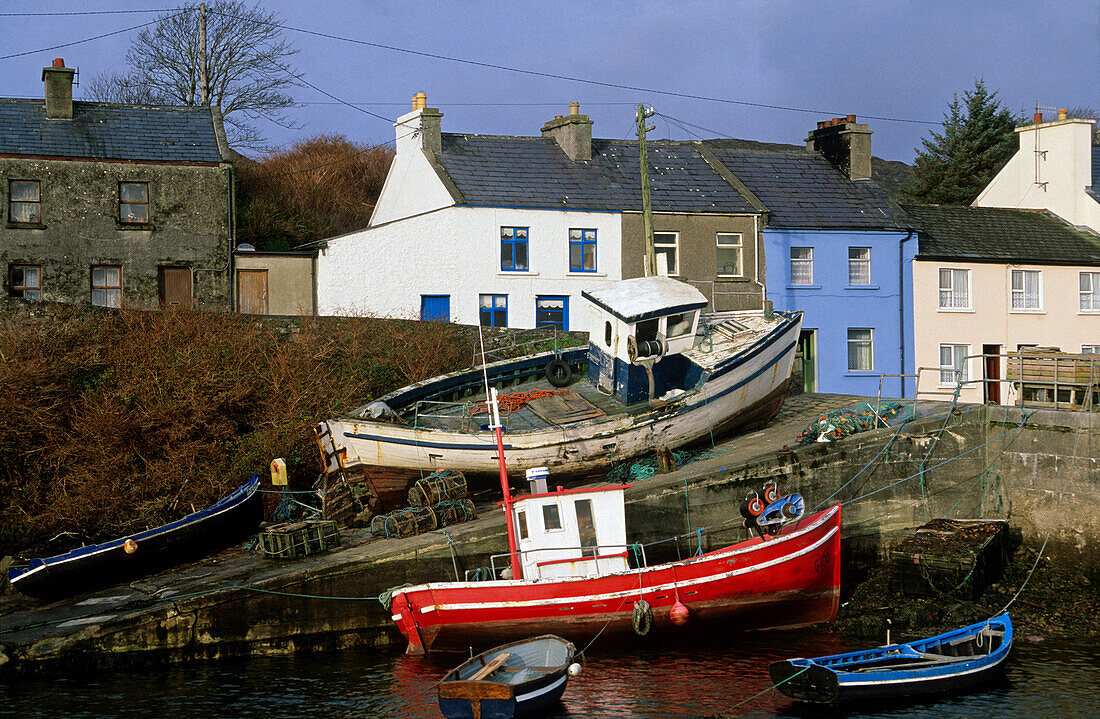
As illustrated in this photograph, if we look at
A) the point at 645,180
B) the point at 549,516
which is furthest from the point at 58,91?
the point at 549,516

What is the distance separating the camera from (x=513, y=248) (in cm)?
2783

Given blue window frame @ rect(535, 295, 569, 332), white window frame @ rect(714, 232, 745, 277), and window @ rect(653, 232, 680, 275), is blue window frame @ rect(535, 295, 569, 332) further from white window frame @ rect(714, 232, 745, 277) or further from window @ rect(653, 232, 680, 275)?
white window frame @ rect(714, 232, 745, 277)

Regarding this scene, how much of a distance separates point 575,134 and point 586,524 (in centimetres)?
1714

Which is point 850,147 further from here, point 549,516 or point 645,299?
point 549,516

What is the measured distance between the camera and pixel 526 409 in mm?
20094

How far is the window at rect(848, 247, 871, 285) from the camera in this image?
30641 millimetres

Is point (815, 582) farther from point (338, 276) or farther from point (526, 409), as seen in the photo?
point (338, 276)

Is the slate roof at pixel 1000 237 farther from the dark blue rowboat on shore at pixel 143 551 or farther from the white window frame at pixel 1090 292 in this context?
the dark blue rowboat on shore at pixel 143 551

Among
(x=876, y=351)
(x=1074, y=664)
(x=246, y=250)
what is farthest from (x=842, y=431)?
(x=246, y=250)

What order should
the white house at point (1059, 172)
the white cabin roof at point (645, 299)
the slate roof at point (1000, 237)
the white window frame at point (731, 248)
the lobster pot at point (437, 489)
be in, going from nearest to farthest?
the lobster pot at point (437, 489) → the white cabin roof at point (645, 299) → the white window frame at point (731, 248) → the slate roof at point (1000, 237) → the white house at point (1059, 172)

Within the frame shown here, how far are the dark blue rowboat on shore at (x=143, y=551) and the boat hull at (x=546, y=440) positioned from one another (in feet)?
5.63

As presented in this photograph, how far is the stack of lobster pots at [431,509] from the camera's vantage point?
54.9 feet

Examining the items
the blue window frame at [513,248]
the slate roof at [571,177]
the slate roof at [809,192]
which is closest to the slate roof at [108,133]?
the slate roof at [571,177]

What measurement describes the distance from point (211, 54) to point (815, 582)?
32.7m
